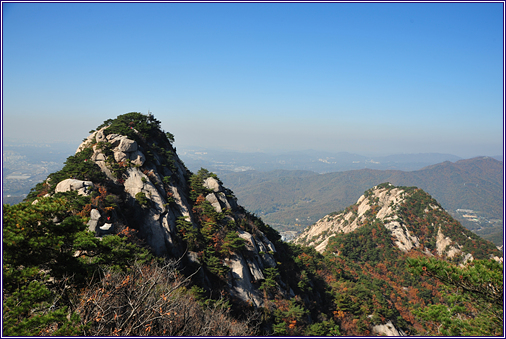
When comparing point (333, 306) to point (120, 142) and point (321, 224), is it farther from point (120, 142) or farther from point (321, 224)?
point (321, 224)

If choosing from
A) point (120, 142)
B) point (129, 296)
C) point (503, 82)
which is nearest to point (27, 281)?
point (129, 296)

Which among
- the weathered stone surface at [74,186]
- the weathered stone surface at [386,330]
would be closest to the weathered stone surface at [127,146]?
the weathered stone surface at [74,186]

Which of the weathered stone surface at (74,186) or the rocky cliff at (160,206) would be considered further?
the rocky cliff at (160,206)

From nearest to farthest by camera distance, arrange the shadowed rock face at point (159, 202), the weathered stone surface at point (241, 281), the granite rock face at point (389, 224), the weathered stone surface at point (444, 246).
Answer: the shadowed rock face at point (159, 202)
the weathered stone surface at point (241, 281)
the weathered stone surface at point (444, 246)
the granite rock face at point (389, 224)

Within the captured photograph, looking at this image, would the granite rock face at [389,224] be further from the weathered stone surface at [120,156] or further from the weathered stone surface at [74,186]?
the weathered stone surface at [74,186]

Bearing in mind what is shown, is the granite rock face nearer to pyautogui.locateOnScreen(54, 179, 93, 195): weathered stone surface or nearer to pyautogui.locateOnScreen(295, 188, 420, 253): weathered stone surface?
pyautogui.locateOnScreen(295, 188, 420, 253): weathered stone surface

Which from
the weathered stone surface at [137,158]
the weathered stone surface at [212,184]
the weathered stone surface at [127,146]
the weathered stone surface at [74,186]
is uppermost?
the weathered stone surface at [127,146]
